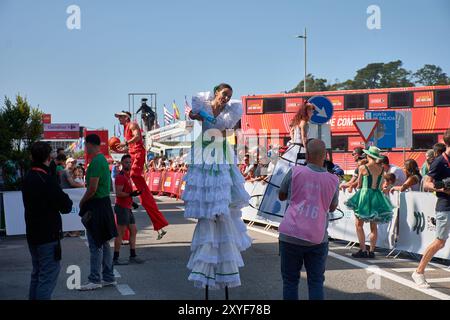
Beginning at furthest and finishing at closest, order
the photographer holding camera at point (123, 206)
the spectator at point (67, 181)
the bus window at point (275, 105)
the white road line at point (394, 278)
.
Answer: the bus window at point (275, 105) < the spectator at point (67, 181) < the photographer holding camera at point (123, 206) < the white road line at point (394, 278)

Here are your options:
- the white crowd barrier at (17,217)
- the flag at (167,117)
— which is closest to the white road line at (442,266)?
the white crowd barrier at (17,217)

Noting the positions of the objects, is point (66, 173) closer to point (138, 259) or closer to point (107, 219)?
point (138, 259)

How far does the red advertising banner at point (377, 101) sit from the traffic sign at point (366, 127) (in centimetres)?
→ 2352

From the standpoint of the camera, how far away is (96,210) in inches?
A: 299

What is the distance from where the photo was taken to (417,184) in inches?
477

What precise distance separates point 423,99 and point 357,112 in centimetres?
400

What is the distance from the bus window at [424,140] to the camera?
121 ft

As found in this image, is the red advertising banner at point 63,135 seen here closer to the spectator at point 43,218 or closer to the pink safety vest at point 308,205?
the spectator at point 43,218

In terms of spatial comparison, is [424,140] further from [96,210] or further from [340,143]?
[96,210]

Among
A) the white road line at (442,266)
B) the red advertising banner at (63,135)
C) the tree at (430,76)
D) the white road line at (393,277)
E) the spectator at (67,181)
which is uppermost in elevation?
the tree at (430,76)

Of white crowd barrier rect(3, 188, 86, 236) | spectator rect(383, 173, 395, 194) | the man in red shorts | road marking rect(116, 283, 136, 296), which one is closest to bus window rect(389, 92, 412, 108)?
spectator rect(383, 173, 395, 194)

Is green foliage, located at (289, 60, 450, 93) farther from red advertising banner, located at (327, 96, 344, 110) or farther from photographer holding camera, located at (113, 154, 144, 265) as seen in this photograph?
photographer holding camera, located at (113, 154, 144, 265)
